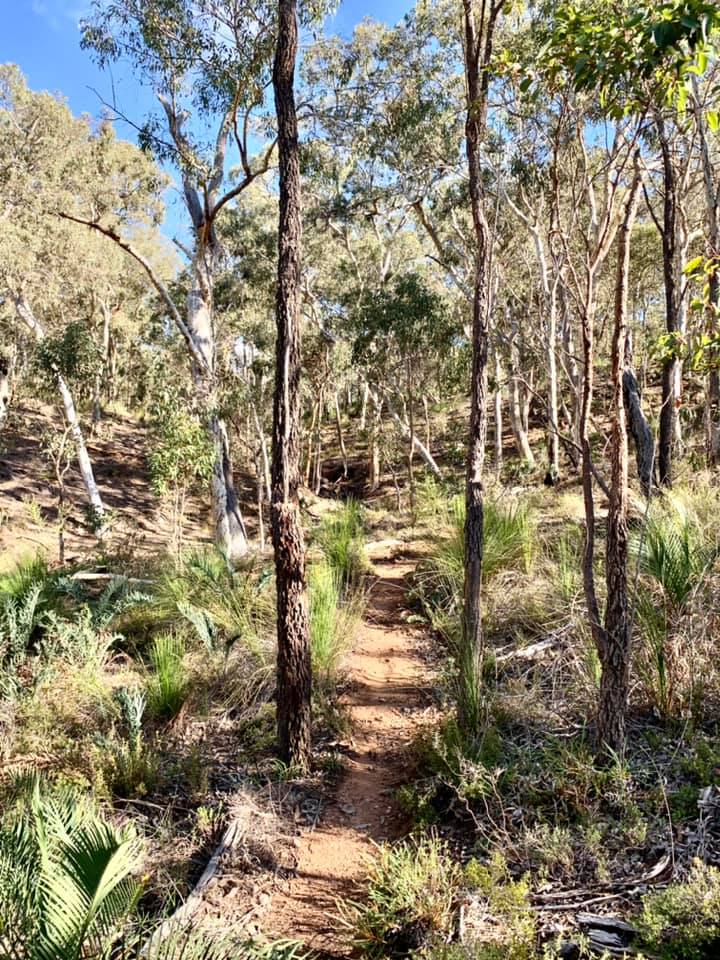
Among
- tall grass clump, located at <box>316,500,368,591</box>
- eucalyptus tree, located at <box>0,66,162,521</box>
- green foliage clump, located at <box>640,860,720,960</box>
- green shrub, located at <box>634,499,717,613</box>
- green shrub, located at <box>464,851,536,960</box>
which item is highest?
eucalyptus tree, located at <box>0,66,162,521</box>

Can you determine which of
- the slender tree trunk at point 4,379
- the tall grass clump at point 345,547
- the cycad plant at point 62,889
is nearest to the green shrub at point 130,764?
the cycad plant at point 62,889

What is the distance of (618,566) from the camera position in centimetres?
336

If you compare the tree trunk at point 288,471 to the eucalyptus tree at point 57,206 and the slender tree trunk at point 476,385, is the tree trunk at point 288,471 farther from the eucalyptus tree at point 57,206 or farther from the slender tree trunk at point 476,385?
the eucalyptus tree at point 57,206

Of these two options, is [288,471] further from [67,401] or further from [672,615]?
[67,401]

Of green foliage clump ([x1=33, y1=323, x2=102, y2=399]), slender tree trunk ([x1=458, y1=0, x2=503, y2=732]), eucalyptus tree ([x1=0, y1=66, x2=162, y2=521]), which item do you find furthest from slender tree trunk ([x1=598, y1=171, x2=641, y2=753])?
green foliage clump ([x1=33, y1=323, x2=102, y2=399])

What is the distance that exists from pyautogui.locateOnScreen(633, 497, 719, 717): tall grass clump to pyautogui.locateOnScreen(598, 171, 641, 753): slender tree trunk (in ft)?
0.71

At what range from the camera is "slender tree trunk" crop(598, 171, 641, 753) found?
3.37 meters

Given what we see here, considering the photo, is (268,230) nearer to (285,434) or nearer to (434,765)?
(285,434)

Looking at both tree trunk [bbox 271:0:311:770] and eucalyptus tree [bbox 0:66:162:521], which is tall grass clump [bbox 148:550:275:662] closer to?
tree trunk [bbox 271:0:311:770]

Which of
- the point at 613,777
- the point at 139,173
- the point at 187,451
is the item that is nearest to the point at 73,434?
the point at 139,173

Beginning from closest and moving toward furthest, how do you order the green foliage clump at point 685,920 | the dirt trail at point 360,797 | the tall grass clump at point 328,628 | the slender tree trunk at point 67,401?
the green foliage clump at point 685,920 < the dirt trail at point 360,797 < the tall grass clump at point 328,628 < the slender tree trunk at point 67,401

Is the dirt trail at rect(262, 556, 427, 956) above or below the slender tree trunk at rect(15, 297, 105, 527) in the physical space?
below

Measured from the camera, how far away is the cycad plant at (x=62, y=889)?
2.09 meters

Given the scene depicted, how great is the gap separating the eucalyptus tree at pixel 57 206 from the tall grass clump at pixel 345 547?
7.52m
